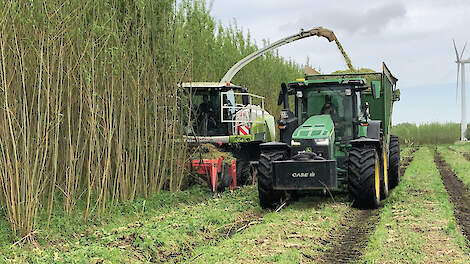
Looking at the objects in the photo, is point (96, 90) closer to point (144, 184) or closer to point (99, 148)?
point (99, 148)

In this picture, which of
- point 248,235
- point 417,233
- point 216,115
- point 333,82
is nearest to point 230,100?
point 216,115

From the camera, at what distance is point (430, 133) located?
39188 millimetres

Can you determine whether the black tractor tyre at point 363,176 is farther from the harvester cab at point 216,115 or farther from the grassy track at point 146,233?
the harvester cab at point 216,115

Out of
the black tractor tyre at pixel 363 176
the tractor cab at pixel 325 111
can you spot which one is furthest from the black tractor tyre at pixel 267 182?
the black tractor tyre at pixel 363 176

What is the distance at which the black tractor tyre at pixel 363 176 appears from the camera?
9.45 m

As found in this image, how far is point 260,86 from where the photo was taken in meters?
23.0

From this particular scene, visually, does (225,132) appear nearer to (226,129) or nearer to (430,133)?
(226,129)

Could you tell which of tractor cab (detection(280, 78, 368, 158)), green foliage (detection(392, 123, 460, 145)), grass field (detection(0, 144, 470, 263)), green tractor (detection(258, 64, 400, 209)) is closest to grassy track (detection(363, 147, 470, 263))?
grass field (detection(0, 144, 470, 263))

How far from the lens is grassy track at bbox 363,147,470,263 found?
21.4ft

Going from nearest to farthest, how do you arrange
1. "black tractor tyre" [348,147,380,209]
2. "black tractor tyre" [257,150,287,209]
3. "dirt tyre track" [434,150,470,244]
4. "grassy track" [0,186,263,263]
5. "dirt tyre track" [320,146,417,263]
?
1. "grassy track" [0,186,263,263]
2. "dirt tyre track" [320,146,417,263]
3. "dirt tyre track" [434,150,470,244]
4. "black tractor tyre" [348,147,380,209]
5. "black tractor tyre" [257,150,287,209]

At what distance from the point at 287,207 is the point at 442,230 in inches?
111

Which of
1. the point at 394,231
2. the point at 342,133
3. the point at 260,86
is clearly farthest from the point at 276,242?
the point at 260,86

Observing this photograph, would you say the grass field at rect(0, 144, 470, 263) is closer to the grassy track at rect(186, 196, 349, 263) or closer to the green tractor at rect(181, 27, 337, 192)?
the grassy track at rect(186, 196, 349, 263)

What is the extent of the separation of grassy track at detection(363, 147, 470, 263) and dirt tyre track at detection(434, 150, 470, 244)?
0.50 ft
